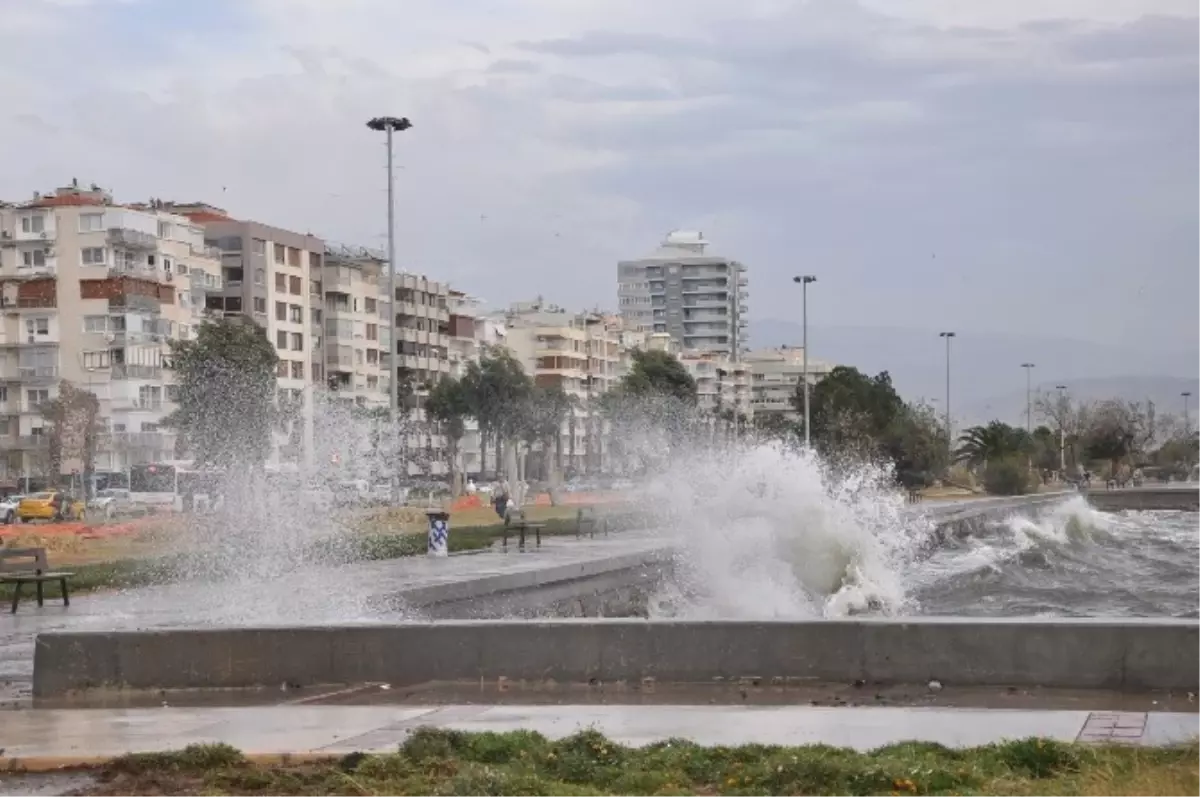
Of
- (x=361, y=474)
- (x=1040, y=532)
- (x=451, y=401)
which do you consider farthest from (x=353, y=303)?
(x=1040, y=532)

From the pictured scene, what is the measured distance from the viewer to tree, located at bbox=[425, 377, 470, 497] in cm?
11644

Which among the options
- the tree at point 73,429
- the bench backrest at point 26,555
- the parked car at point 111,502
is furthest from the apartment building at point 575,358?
the bench backrest at point 26,555

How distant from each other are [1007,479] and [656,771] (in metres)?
114

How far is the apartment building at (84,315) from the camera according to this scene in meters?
99.8

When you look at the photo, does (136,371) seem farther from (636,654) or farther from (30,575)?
(636,654)

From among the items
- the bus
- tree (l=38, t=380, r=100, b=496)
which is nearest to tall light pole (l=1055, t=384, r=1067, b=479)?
the bus

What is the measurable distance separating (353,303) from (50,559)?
8725 centimetres

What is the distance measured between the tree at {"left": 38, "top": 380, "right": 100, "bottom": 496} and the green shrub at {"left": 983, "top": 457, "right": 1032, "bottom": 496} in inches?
2429

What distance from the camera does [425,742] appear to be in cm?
982

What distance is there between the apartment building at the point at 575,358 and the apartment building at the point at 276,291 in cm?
3075

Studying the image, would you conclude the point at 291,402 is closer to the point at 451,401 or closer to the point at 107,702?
the point at 451,401

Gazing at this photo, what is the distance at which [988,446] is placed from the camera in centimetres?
13850

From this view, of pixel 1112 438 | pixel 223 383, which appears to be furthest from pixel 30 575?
pixel 1112 438

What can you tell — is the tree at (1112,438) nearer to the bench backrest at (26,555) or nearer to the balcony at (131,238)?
the balcony at (131,238)
